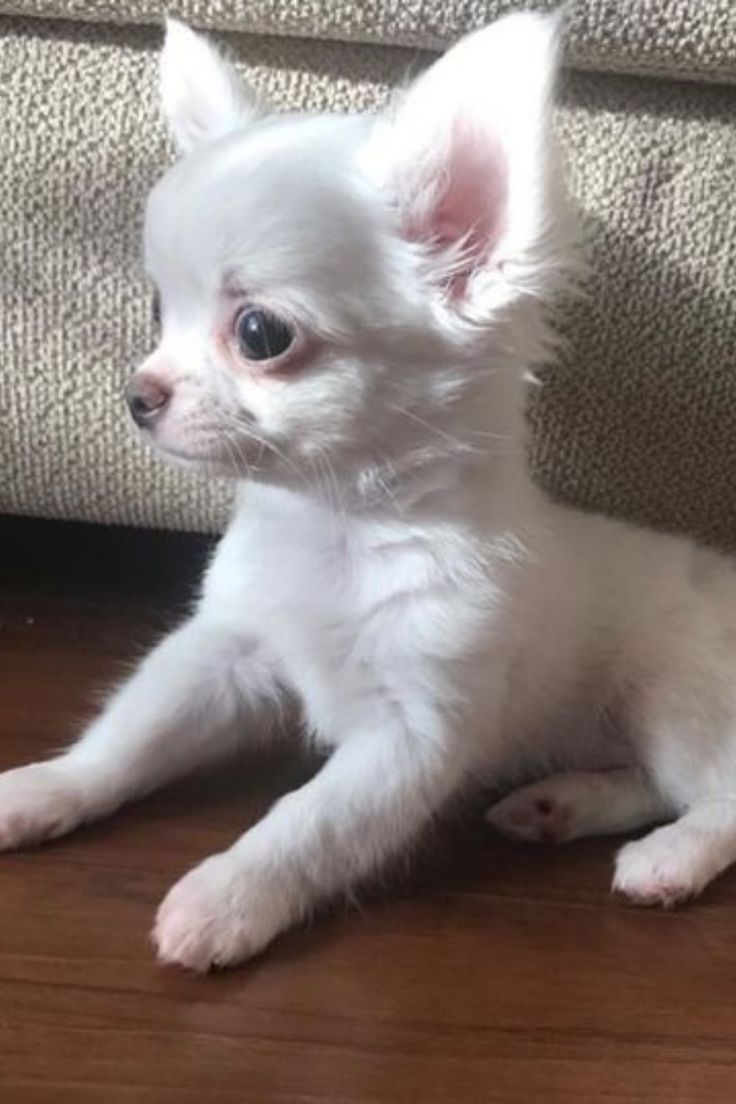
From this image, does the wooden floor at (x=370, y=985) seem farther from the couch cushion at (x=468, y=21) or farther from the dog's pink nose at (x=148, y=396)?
the couch cushion at (x=468, y=21)

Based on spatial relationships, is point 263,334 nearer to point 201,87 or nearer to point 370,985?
point 201,87

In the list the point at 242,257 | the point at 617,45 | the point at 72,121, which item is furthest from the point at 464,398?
the point at 72,121

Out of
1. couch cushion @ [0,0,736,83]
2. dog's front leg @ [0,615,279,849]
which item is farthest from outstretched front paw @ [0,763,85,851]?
couch cushion @ [0,0,736,83]

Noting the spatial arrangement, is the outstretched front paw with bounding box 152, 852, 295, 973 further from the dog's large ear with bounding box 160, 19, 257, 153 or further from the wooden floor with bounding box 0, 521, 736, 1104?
the dog's large ear with bounding box 160, 19, 257, 153

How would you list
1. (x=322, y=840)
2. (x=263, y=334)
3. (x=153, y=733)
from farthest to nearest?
(x=153, y=733)
(x=322, y=840)
(x=263, y=334)

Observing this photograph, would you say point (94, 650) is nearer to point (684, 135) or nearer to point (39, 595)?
point (39, 595)

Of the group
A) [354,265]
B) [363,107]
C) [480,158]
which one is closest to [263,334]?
[354,265]
